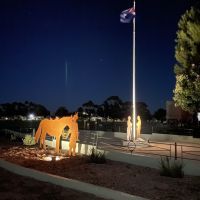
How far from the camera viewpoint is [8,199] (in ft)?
33.3

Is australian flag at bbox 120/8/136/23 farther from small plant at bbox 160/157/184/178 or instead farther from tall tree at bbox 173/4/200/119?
small plant at bbox 160/157/184/178

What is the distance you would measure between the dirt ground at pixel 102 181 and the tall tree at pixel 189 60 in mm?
15915

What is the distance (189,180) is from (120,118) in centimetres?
A: 10571

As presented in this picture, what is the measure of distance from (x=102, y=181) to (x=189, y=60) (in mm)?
20889

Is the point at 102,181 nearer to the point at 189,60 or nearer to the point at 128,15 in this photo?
the point at 128,15

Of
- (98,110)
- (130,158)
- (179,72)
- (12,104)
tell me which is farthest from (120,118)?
(130,158)

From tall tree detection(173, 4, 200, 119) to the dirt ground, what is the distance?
1592cm

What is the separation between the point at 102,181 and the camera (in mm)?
12523

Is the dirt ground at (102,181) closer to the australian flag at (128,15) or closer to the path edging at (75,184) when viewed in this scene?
the path edging at (75,184)

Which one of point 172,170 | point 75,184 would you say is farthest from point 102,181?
point 172,170

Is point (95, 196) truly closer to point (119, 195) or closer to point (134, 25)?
point (119, 195)

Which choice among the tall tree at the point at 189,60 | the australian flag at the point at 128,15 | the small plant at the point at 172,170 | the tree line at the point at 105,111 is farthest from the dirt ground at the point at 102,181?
the tree line at the point at 105,111

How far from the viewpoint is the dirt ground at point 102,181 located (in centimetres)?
1077

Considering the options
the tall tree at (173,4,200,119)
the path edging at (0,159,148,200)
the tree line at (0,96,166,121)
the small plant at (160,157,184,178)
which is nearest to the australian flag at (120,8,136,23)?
the tall tree at (173,4,200,119)
